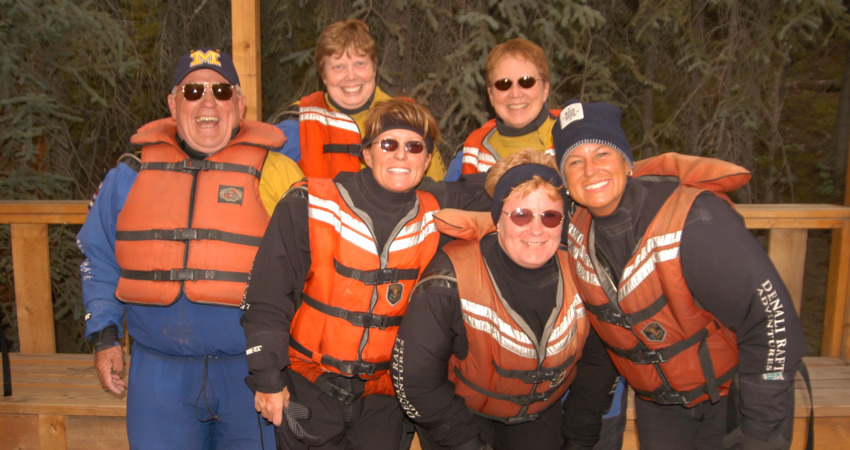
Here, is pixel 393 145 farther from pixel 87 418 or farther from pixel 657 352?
pixel 87 418

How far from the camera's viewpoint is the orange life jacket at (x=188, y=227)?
8.57 ft

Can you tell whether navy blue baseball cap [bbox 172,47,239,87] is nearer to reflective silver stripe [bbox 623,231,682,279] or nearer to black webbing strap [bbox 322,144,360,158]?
black webbing strap [bbox 322,144,360,158]

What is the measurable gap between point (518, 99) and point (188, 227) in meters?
1.76

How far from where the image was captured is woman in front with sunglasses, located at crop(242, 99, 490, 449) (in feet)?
7.77

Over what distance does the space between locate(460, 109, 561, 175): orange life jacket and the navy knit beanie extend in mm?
802

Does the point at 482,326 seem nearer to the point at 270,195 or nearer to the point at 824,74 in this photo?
the point at 270,195

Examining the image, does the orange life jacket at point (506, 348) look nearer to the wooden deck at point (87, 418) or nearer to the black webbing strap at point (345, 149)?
the black webbing strap at point (345, 149)

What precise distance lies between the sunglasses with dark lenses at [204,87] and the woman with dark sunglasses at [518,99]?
136 centimetres

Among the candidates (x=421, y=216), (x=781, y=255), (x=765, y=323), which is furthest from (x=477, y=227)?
(x=781, y=255)

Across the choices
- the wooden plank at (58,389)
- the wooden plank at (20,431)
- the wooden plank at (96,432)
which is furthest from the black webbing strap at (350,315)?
the wooden plank at (20,431)

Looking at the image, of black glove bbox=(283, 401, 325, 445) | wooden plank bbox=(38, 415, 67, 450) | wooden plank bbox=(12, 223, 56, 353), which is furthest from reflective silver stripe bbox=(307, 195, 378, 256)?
wooden plank bbox=(12, 223, 56, 353)

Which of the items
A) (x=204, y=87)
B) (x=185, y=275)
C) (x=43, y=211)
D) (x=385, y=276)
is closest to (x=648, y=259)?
(x=385, y=276)

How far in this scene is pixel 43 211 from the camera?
13.5ft

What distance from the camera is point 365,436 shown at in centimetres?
253
